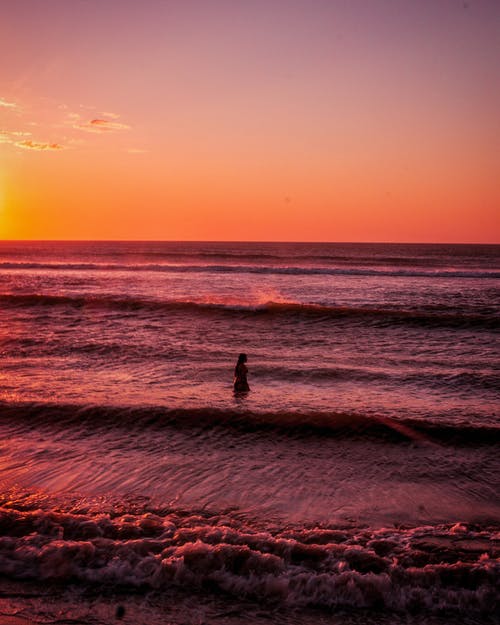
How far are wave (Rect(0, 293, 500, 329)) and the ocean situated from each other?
4.59 metres

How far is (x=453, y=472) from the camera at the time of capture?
722cm

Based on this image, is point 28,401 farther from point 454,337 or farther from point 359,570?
point 454,337

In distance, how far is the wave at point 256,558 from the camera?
4.52m

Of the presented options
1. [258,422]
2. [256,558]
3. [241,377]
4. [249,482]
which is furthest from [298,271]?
[256,558]

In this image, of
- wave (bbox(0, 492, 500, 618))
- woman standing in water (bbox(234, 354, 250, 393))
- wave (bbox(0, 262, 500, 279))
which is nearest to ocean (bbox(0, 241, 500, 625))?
wave (bbox(0, 492, 500, 618))

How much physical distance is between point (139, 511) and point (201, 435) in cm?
273

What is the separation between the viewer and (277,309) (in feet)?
79.0

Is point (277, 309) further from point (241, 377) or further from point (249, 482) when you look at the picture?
point (249, 482)

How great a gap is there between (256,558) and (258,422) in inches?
166

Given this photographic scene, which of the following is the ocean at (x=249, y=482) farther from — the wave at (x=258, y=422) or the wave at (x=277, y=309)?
the wave at (x=277, y=309)

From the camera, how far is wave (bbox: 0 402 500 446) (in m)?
8.59

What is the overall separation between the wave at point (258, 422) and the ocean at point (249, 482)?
43 mm

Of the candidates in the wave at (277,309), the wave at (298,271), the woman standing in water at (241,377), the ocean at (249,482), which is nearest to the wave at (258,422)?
the ocean at (249,482)

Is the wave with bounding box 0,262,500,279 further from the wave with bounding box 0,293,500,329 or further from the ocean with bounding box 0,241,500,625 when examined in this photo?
the ocean with bounding box 0,241,500,625
